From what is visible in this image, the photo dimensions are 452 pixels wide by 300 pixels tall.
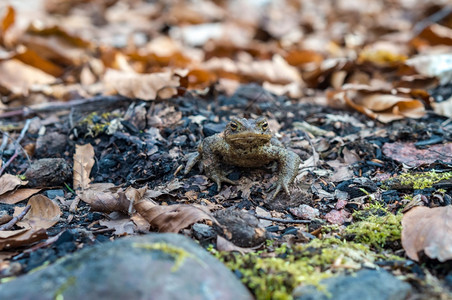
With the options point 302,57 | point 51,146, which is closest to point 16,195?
point 51,146

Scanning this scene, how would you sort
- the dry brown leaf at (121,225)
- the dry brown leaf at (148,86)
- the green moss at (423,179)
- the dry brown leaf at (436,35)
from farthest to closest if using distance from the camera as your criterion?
the dry brown leaf at (436,35), the dry brown leaf at (148,86), the green moss at (423,179), the dry brown leaf at (121,225)

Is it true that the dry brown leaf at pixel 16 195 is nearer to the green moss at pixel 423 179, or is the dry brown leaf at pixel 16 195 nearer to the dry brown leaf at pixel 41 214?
the dry brown leaf at pixel 41 214

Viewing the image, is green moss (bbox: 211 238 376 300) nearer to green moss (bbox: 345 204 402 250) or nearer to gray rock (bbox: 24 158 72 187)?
green moss (bbox: 345 204 402 250)

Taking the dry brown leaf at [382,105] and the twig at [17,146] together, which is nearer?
the twig at [17,146]

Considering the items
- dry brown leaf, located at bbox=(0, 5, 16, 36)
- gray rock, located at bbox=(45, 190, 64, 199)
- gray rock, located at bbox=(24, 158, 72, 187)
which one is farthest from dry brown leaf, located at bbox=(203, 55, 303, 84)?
gray rock, located at bbox=(45, 190, 64, 199)

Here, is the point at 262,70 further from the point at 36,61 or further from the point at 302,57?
the point at 36,61

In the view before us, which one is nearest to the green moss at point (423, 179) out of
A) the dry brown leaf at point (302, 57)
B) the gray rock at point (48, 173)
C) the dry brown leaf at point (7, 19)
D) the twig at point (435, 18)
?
the gray rock at point (48, 173)
